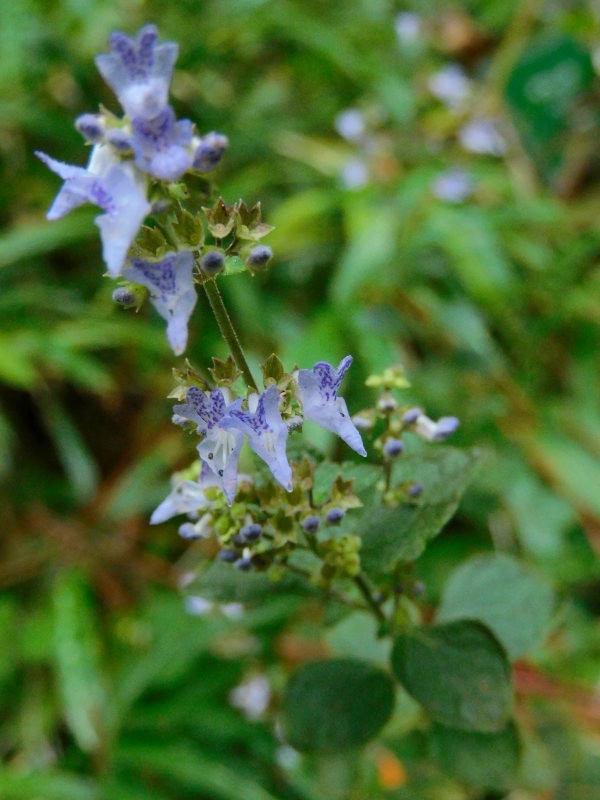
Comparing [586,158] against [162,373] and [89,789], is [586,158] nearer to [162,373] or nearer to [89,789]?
[162,373]

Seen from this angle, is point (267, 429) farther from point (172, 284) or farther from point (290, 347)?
point (290, 347)

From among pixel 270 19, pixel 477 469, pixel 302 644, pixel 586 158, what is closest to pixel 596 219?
pixel 586 158

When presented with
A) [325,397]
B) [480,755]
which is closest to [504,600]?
[480,755]

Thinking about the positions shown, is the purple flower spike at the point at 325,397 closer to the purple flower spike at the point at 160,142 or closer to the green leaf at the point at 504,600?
the purple flower spike at the point at 160,142

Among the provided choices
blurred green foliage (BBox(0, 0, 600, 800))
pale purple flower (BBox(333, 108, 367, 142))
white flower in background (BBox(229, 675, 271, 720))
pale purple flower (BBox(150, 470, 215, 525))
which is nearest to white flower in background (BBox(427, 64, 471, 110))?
blurred green foliage (BBox(0, 0, 600, 800))

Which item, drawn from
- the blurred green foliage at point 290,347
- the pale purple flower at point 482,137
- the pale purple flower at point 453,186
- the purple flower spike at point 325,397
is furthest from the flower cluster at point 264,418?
the pale purple flower at point 482,137

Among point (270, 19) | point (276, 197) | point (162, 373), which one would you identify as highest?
point (270, 19)
